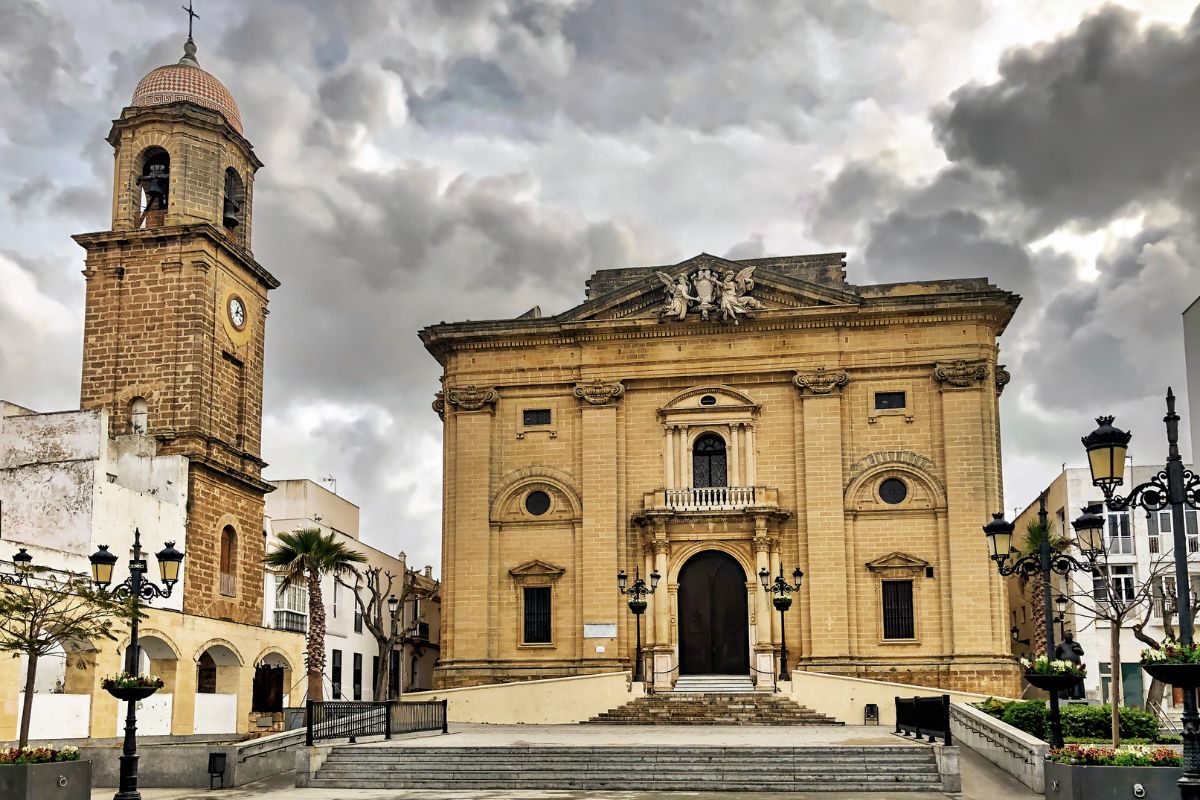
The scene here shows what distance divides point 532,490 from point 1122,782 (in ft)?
83.5

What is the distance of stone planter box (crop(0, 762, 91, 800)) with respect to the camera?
1641cm

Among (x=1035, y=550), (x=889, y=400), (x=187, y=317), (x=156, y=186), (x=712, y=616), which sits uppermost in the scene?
(x=156, y=186)

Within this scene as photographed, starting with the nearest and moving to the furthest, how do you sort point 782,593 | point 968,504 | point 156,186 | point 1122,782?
point 1122,782 < point 782,593 < point 968,504 < point 156,186

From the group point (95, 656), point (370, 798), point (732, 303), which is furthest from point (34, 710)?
point (732, 303)

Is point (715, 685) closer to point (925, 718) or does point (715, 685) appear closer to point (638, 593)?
point (638, 593)

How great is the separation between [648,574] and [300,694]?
12679 millimetres

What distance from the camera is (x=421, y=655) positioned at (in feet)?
193

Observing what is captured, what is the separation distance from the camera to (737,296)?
38.4m

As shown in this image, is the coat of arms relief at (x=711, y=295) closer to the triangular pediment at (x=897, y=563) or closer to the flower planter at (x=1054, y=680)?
the triangular pediment at (x=897, y=563)

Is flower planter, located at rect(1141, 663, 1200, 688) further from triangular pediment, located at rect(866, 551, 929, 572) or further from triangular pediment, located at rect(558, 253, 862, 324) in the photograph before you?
triangular pediment, located at rect(558, 253, 862, 324)

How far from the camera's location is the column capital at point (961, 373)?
3681 centimetres

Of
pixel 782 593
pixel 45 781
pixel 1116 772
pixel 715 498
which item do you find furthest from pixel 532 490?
pixel 1116 772

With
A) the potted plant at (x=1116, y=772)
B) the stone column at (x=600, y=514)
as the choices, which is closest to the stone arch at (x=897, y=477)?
the stone column at (x=600, y=514)

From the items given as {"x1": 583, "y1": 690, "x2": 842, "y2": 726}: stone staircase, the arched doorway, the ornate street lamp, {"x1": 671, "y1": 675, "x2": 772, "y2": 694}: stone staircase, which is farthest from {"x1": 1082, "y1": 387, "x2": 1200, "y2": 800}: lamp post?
the arched doorway
